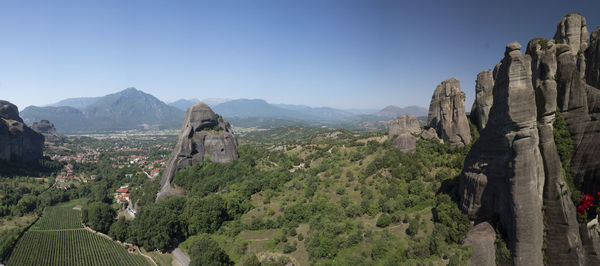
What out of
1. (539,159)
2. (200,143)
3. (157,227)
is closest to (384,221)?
(539,159)

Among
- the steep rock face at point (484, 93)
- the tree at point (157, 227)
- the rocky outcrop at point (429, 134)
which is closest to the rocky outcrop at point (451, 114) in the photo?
the rocky outcrop at point (429, 134)

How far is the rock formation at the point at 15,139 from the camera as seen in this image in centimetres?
6398

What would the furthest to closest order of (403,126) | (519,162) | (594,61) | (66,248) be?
(403,126), (66,248), (594,61), (519,162)

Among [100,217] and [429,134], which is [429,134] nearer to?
[429,134]

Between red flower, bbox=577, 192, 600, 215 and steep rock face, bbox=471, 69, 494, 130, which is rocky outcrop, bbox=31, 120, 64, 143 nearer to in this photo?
steep rock face, bbox=471, 69, 494, 130

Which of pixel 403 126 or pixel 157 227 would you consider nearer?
pixel 157 227

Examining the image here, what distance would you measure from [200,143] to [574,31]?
166 ft

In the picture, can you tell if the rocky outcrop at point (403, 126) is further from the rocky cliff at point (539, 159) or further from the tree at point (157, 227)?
the tree at point (157, 227)

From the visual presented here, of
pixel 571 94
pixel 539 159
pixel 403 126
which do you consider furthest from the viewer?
pixel 403 126

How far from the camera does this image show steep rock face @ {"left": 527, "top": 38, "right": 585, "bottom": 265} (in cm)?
1449

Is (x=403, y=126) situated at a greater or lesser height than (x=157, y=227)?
greater

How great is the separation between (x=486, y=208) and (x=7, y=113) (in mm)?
114024

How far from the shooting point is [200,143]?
48.2m

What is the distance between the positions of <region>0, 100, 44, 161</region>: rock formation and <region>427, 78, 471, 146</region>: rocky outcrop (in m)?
95.0
